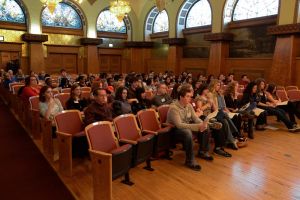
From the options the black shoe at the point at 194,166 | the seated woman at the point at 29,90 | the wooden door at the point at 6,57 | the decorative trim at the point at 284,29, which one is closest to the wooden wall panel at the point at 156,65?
the decorative trim at the point at 284,29

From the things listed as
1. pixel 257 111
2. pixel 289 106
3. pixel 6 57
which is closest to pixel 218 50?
pixel 289 106

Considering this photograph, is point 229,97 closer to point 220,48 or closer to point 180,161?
point 180,161

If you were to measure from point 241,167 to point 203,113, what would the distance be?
133 centimetres

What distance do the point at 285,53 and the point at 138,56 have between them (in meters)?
10.2

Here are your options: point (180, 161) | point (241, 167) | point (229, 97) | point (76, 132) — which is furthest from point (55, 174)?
point (229, 97)

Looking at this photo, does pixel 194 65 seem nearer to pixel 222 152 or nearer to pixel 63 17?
pixel 63 17

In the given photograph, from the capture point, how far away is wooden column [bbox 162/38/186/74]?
1448 centimetres

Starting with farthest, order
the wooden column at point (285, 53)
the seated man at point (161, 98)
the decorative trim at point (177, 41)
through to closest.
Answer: the decorative trim at point (177, 41) → the wooden column at point (285, 53) → the seated man at point (161, 98)

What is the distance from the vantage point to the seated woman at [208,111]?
4359mm

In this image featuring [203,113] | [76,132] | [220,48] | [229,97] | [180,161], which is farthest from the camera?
[220,48]

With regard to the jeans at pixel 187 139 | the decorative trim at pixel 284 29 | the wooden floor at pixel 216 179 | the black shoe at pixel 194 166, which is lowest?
the wooden floor at pixel 216 179

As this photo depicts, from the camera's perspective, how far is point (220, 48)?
11.8 metres

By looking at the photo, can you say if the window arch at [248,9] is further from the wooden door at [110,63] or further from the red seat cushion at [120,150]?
the red seat cushion at [120,150]

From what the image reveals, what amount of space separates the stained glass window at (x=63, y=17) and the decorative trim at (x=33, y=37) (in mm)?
1086
